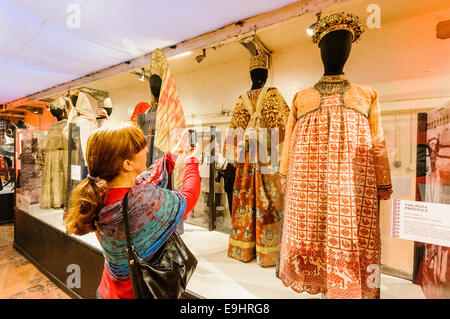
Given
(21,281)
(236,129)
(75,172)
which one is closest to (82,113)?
(75,172)

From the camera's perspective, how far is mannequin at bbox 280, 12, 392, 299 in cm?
93

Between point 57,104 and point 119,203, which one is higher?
point 57,104

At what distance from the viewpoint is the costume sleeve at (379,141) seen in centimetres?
95

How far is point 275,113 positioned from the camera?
1.46 meters

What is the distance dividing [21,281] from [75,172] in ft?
4.17

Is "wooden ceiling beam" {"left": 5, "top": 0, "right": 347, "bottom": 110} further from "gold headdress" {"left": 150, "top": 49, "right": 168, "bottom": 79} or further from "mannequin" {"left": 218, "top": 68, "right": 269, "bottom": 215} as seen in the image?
"mannequin" {"left": 218, "top": 68, "right": 269, "bottom": 215}

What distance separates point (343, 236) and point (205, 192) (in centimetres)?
144

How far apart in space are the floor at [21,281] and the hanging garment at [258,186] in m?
1.89

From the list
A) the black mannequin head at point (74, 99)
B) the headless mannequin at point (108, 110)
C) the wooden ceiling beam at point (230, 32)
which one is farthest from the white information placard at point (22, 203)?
the wooden ceiling beam at point (230, 32)

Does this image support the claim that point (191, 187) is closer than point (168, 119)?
Yes

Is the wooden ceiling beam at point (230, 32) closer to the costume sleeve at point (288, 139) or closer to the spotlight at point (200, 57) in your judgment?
the spotlight at point (200, 57)

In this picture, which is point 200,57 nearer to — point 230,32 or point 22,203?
point 230,32

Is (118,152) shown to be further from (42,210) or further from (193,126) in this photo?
(42,210)

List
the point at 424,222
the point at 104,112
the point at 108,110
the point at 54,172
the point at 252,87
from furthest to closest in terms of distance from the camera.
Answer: the point at 54,172 → the point at 108,110 → the point at 104,112 → the point at 252,87 → the point at 424,222
